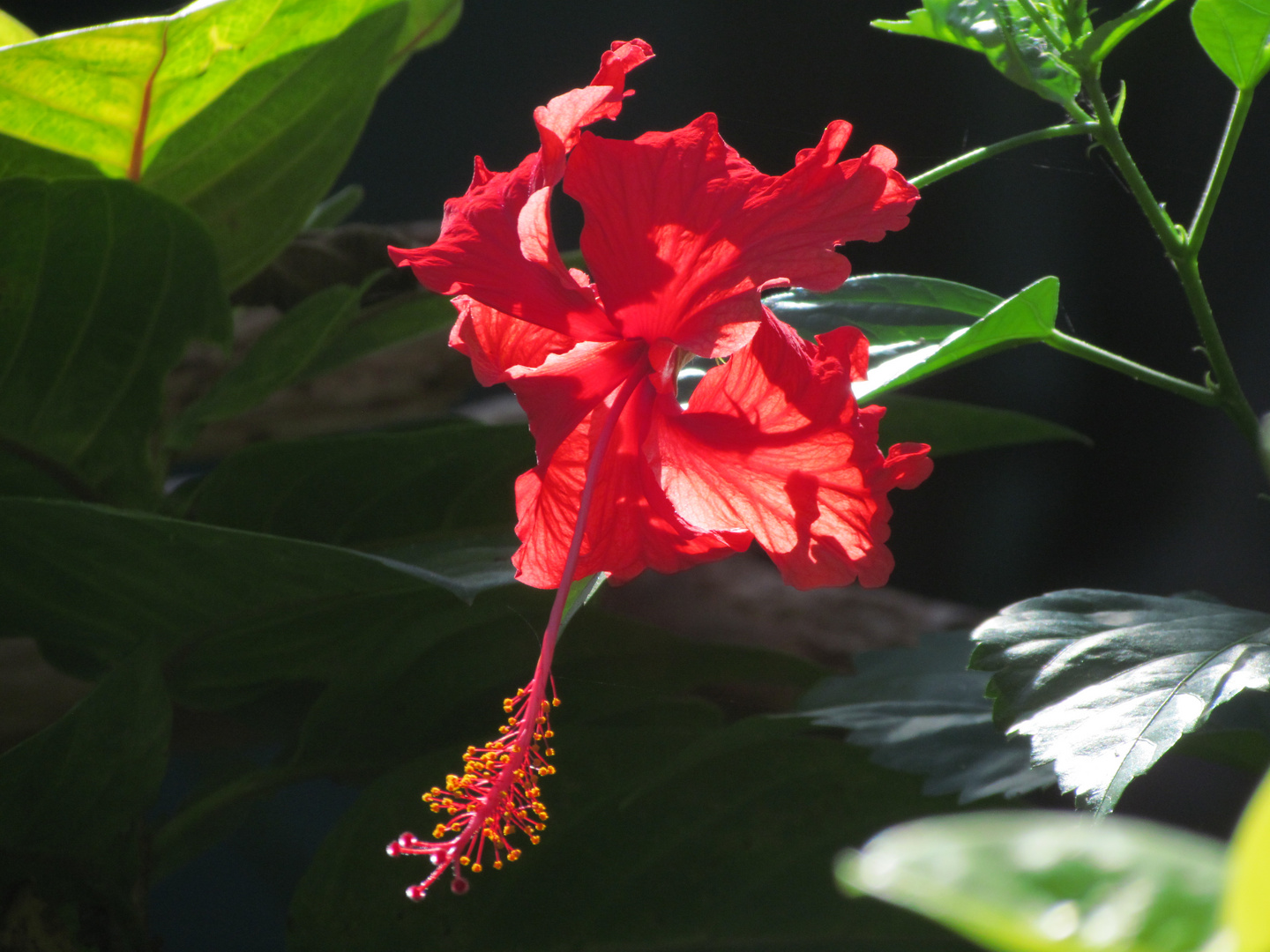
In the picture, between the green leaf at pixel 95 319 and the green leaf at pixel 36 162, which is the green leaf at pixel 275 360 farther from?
the green leaf at pixel 36 162

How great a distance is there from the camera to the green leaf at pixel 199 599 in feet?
1.48

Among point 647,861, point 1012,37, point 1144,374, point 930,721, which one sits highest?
point 1012,37

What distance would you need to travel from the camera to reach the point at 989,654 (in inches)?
15.3

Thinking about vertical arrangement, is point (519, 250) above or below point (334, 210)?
above

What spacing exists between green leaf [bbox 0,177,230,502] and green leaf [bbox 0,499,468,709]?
0.09 metres

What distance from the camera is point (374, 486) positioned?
0.58 m

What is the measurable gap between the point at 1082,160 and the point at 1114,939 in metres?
0.88

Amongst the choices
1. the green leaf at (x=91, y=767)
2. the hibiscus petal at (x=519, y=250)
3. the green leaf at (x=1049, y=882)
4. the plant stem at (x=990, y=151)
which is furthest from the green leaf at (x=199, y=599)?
the green leaf at (x=1049, y=882)

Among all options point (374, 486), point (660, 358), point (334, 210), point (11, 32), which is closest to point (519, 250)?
point (660, 358)

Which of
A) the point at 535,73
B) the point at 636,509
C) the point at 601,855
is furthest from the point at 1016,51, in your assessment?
the point at 535,73

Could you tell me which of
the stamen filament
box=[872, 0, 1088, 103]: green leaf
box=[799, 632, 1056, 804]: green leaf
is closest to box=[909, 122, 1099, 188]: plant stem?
box=[872, 0, 1088, 103]: green leaf

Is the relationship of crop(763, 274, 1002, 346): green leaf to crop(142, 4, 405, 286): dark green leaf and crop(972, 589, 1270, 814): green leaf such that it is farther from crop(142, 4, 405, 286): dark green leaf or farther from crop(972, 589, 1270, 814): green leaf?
crop(142, 4, 405, 286): dark green leaf

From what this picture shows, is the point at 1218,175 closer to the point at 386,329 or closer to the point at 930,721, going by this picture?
the point at 930,721

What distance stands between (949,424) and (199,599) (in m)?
0.42
